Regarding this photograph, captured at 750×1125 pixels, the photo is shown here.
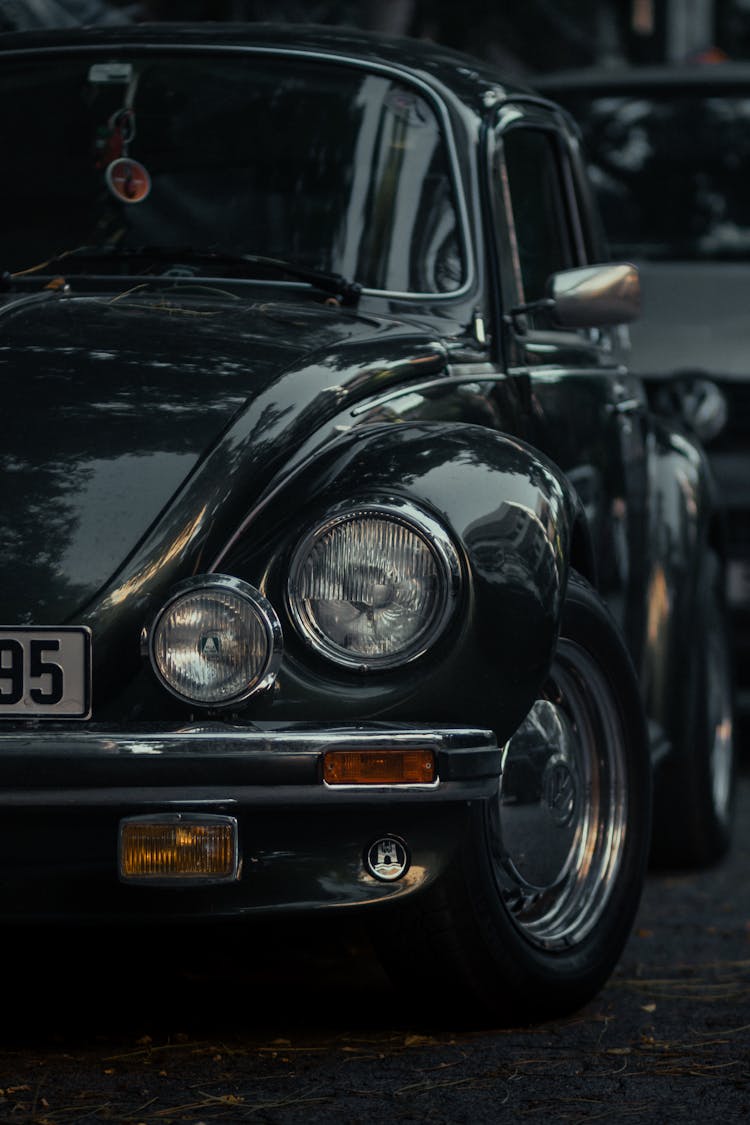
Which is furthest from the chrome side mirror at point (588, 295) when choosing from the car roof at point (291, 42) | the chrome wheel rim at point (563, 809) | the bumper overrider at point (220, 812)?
the bumper overrider at point (220, 812)

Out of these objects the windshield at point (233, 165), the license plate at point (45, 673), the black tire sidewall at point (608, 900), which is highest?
the windshield at point (233, 165)

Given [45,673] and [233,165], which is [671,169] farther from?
[45,673]

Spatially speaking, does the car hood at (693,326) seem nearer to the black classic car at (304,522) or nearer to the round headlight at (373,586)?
the black classic car at (304,522)

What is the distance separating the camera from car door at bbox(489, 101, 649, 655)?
16.8 feet

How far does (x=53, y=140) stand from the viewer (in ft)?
16.5

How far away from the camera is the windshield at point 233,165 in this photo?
15.9ft

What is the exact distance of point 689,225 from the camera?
8875 millimetres

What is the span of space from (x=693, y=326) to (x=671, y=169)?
3.13ft

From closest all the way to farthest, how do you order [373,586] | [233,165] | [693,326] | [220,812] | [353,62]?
1. [220,812]
2. [373,586]
3. [233,165]
4. [353,62]
5. [693,326]

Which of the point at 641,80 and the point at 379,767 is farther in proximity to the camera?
the point at 641,80

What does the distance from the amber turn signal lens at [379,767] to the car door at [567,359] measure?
1.30m

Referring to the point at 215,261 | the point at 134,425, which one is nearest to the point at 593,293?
the point at 215,261

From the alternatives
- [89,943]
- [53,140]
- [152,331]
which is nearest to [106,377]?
[152,331]

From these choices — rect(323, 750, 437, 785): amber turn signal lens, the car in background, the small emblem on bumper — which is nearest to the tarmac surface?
the small emblem on bumper
